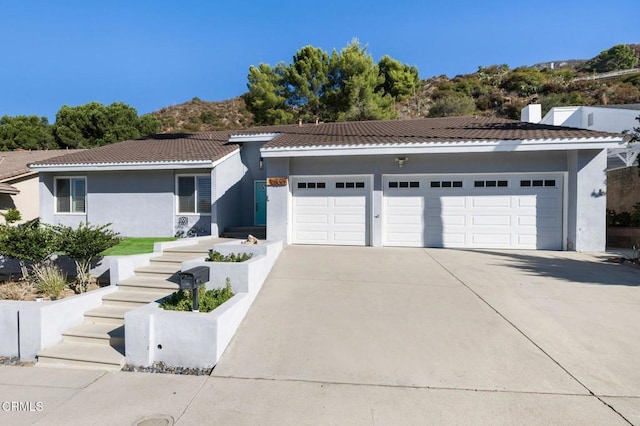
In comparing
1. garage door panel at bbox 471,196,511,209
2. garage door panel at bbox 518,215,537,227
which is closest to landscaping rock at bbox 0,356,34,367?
garage door panel at bbox 471,196,511,209

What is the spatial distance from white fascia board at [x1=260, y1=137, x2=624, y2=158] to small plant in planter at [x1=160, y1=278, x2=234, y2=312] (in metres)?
5.56

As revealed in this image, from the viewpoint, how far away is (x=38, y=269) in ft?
20.9

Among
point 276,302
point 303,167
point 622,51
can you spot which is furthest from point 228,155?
point 622,51

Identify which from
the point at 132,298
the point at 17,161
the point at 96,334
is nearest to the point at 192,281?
the point at 96,334

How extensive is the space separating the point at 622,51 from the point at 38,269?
73381 mm

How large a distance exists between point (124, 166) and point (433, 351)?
11.6 meters

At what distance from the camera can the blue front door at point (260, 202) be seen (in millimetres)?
12508

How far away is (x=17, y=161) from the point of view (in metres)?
17.3

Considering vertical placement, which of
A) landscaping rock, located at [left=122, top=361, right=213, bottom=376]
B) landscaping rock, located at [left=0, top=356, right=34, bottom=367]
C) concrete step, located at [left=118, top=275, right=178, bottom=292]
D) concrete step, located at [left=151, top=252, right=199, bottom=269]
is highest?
concrete step, located at [left=151, top=252, right=199, bottom=269]

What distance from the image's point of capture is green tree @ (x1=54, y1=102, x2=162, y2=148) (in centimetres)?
2586

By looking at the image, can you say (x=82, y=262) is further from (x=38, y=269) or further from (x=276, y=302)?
(x=276, y=302)

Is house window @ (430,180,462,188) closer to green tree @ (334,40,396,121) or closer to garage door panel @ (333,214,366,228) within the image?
garage door panel @ (333,214,366,228)

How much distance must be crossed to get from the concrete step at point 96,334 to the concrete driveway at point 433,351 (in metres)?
1.87

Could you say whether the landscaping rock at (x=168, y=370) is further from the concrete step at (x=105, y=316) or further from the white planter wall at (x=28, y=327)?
the white planter wall at (x=28, y=327)
